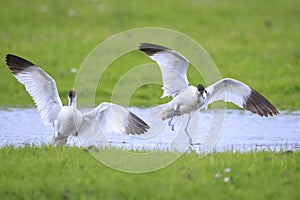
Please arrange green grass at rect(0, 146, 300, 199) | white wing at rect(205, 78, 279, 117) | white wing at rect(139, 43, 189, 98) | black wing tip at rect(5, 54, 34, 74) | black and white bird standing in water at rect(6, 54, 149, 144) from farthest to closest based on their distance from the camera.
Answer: white wing at rect(205, 78, 279, 117), white wing at rect(139, 43, 189, 98), black wing tip at rect(5, 54, 34, 74), black and white bird standing in water at rect(6, 54, 149, 144), green grass at rect(0, 146, 300, 199)

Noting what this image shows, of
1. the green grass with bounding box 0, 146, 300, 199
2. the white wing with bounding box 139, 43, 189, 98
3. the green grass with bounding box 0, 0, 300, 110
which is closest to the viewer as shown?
the green grass with bounding box 0, 146, 300, 199

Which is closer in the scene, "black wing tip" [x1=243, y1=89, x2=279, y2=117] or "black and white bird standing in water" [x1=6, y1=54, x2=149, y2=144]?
"black and white bird standing in water" [x1=6, y1=54, x2=149, y2=144]

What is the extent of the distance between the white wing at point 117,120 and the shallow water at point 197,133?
0.28 metres

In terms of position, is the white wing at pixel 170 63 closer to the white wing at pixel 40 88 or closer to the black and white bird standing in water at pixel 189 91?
the black and white bird standing in water at pixel 189 91

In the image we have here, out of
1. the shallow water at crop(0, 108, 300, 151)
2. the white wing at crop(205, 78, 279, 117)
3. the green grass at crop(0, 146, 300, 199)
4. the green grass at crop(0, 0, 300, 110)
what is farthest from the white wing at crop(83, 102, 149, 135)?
the green grass at crop(0, 0, 300, 110)

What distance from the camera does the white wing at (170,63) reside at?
10.5 metres

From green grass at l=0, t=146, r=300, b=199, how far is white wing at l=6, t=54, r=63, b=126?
1.23 meters

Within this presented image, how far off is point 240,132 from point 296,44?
25.7 ft

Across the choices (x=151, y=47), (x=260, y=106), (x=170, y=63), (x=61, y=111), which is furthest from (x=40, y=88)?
(x=260, y=106)

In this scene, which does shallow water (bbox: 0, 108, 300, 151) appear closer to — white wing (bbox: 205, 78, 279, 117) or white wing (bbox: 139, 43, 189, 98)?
white wing (bbox: 205, 78, 279, 117)

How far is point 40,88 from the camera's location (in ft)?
32.6

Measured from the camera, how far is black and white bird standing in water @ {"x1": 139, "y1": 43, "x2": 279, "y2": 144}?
10617mm

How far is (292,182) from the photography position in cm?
766

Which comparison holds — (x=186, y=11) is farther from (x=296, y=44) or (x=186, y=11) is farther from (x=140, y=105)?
(x=140, y=105)
